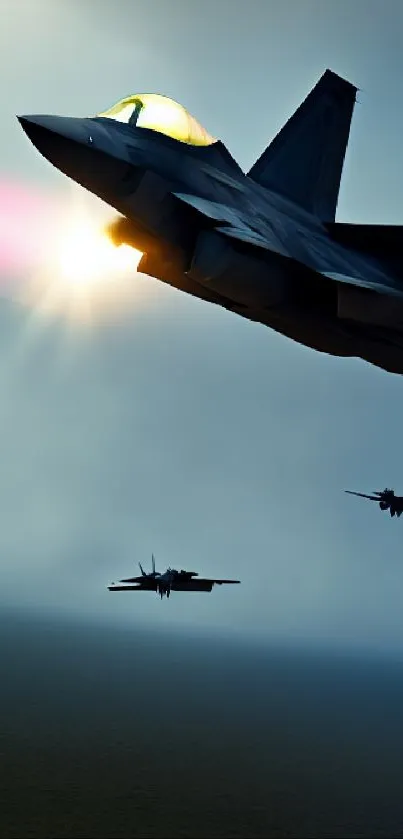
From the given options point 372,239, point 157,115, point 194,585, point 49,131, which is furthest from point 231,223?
point 194,585

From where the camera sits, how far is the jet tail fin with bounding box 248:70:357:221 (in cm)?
1953

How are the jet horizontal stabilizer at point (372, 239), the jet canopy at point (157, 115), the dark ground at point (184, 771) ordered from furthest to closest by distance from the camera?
the dark ground at point (184, 771)
the jet horizontal stabilizer at point (372, 239)
the jet canopy at point (157, 115)

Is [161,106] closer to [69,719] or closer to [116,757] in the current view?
[116,757]

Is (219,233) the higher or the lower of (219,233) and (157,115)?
the lower

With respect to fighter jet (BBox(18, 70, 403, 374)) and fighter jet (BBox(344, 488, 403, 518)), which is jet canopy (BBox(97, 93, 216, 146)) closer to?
fighter jet (BBox(18, 70, 403, 374))

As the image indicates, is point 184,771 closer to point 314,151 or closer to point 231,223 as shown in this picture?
point 314,151

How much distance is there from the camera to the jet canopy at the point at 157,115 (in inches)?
533

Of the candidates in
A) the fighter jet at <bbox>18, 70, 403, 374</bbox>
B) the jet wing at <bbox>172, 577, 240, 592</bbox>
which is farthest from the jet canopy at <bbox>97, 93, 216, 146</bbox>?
the jet wing at <bbox>172, 577, 240, 592</bbox>

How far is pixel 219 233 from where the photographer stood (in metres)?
12.3

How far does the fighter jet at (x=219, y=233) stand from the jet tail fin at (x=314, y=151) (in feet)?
6.41

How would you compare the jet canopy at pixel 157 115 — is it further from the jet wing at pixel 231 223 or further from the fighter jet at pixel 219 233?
the jet wing at pixel 231 223

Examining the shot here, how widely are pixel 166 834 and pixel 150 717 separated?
76.1 meters

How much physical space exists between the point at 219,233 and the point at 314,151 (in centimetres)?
957

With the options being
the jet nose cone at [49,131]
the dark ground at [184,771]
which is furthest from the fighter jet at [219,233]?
the dark ground at [184,771]
